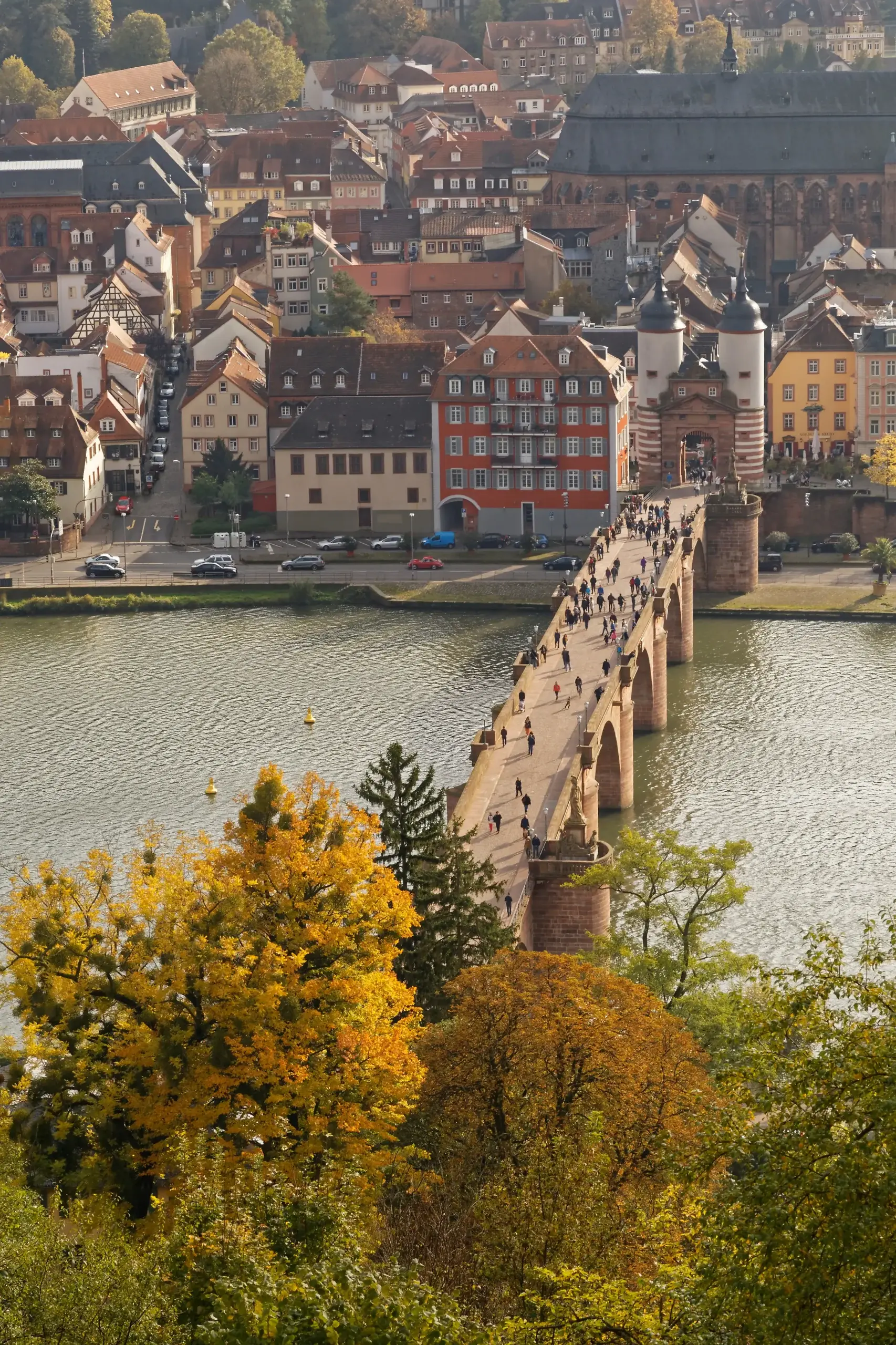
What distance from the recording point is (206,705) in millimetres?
75625

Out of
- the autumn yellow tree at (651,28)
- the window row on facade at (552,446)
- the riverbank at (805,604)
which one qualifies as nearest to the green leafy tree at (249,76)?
the autumn yellow tree at (651,28)

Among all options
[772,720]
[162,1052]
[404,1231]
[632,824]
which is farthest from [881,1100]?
[772,720]

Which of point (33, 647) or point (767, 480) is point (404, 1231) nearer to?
point (33, 647)

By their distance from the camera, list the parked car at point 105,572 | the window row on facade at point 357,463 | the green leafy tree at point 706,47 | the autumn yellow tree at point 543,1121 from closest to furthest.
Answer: the autumn yellow tree at point 543,1121, the parked car at point 105,572, the window row on facade at point 357,463, the green leafy tree at point 706,47

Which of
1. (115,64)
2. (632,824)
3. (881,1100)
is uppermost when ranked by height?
(115,64)

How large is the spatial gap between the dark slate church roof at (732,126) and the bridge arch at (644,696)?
220ft

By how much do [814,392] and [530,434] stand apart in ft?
44.3

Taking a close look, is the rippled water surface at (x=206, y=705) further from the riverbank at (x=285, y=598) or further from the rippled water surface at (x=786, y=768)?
the rippled water surface at (x=786, y=768)

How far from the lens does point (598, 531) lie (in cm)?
8762

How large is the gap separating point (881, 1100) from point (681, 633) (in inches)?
2367

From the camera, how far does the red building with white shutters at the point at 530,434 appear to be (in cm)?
9550

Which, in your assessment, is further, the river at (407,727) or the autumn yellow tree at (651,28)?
the autumn yellow tree at (651,28)

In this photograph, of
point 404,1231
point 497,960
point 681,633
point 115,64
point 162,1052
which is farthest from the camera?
point 115,64

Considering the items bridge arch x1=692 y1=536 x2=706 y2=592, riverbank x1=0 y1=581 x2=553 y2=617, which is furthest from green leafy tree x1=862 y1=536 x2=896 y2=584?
riverbank x1=0 y1=581 x2=553 y2=617
